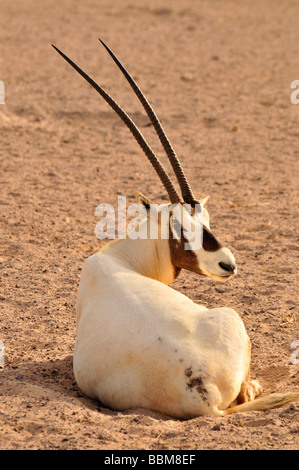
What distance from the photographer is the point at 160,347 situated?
439 centimetres

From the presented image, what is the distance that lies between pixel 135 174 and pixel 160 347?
545cm

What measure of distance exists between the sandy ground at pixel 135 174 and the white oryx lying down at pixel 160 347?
128mm

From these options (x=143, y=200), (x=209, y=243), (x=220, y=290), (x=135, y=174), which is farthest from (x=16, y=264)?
(x=135, y=174)

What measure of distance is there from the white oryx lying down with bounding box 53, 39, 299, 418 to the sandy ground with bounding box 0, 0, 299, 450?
128mm

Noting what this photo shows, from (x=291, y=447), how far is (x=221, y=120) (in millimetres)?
8237

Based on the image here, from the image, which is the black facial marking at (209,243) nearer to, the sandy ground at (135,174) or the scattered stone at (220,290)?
the sandy ground at (135,174)

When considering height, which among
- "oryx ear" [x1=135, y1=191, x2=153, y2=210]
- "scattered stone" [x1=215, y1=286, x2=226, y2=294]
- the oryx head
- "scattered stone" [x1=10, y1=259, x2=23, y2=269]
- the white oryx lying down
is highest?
"oryx ear" [x1=135, y1=191, x2=153, y2=210]

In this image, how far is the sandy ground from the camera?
173 inches

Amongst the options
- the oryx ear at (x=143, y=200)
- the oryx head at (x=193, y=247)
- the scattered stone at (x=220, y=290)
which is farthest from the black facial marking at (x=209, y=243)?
the scattered stone at (x=220, y=290)

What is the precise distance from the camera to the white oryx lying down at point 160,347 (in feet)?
14.3

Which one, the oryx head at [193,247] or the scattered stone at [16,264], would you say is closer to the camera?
the oryx head at [193,247]

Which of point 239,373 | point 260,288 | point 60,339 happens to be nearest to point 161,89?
point 260,288

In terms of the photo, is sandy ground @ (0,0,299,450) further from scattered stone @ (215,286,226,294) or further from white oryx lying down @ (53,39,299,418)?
white oryx lying down @ (53,39,299,418)

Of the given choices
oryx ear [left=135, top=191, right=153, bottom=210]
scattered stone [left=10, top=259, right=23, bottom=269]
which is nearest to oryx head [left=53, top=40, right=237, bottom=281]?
oryx ear [left=135, top=191, right=153, bottom=210]
